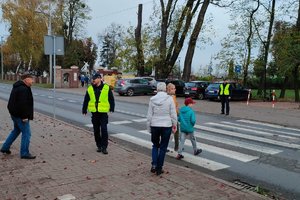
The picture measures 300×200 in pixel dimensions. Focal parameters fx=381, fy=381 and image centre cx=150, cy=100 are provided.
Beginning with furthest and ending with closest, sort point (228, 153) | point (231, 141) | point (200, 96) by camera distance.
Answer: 1. point (200, 96)
2. point (231, 141)
3. point (228, 153)

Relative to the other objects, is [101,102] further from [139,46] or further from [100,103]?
[139,46]

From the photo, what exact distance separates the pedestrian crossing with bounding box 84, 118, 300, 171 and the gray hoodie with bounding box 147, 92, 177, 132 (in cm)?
159

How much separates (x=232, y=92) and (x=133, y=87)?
8685 mm

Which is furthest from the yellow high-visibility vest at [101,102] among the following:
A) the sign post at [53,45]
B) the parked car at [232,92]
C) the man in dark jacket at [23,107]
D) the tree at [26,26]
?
the tree at [26,26]

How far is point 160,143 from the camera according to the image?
22.6 feet

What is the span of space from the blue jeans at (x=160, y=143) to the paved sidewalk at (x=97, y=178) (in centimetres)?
22

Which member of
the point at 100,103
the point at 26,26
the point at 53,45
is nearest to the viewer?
the point at 100,103

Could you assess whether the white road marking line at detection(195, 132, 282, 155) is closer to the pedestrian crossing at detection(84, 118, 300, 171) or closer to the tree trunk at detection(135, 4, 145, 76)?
the pedestrian crossing at detection(84, 118, 300, 171)

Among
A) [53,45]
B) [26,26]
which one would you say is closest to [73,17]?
[26,26]

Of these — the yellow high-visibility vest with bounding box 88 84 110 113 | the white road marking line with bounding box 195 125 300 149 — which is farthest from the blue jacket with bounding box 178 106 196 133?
the white road marking line with bounding box 195 125 300 149

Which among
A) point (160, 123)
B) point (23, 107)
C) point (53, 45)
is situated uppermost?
point (53, 45)

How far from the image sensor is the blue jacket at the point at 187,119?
330 inches

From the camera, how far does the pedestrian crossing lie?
8.48 metres

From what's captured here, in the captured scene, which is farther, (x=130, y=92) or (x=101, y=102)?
(x=130, y=92)
